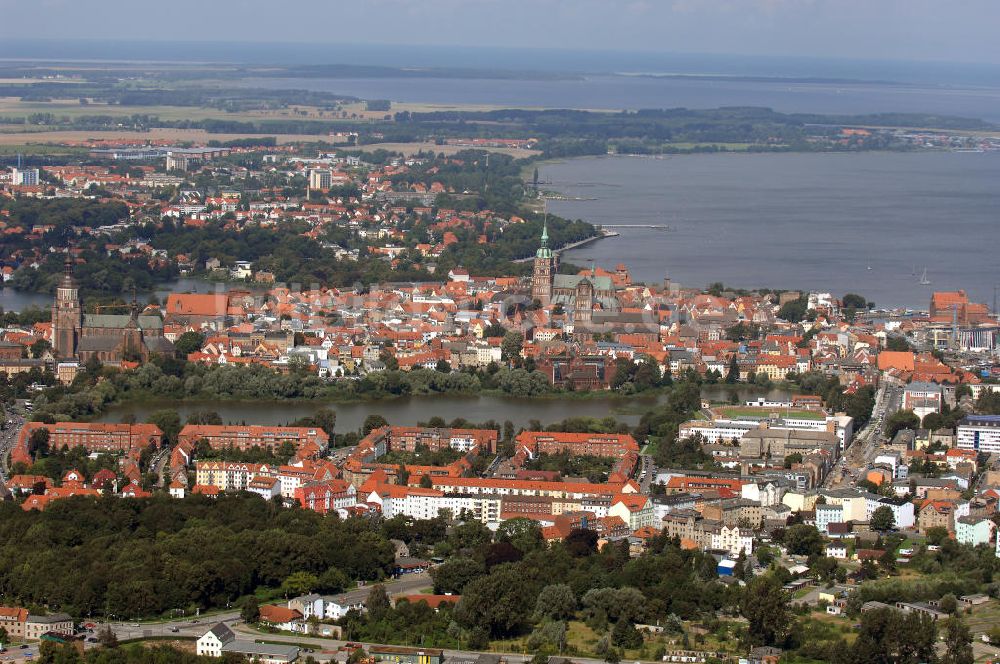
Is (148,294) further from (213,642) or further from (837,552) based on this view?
(213,642)

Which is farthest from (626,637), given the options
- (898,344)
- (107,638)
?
(898,344)

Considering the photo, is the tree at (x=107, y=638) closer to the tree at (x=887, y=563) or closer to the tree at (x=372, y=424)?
the tree at (x=887, y=563)

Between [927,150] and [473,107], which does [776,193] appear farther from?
[473,107]

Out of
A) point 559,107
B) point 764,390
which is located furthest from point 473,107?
point 764,390

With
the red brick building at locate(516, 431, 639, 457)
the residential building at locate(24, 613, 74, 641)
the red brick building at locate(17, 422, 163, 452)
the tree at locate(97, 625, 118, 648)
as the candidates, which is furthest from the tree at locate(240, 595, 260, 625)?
the red brick building at locate(516, 431, 639, 457)

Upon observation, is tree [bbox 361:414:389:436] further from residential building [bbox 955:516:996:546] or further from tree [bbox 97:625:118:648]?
tree [bbox 97:625:118:648]

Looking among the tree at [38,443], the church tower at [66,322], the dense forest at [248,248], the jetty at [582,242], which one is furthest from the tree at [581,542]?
the jetty at [582,242]
